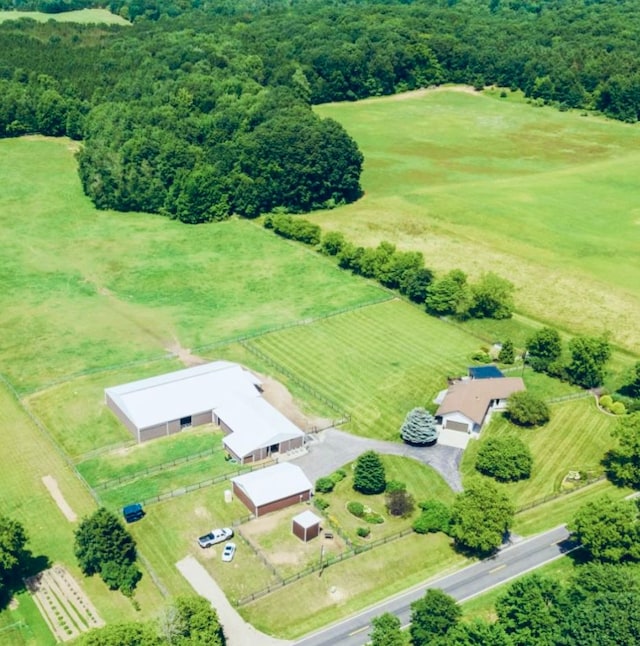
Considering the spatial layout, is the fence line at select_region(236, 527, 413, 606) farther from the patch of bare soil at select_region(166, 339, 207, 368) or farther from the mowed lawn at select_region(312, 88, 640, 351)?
the mowed lawn at select_region(312, 88, 640, 351)

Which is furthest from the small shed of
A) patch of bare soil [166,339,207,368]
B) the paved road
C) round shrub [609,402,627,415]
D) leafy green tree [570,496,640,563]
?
round shrub [609,402,627,415]

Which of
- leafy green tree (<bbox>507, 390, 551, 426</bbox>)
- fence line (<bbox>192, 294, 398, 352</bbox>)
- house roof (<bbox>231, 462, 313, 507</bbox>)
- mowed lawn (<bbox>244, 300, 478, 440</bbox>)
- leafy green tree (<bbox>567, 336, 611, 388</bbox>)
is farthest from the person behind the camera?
fence line (<bbox>192, 294, 398, 352</bbox>)

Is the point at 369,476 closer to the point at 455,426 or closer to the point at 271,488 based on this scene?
the point at 271,488

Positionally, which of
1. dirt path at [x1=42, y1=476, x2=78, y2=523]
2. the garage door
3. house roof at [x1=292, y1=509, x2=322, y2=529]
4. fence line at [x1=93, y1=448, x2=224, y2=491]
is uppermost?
Answer: house roof at [x1=292, y1=509, x2=322, y2=529]

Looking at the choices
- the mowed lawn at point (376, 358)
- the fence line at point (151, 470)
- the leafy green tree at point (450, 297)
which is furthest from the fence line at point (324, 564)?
the leafy green tree at point (450, 297)

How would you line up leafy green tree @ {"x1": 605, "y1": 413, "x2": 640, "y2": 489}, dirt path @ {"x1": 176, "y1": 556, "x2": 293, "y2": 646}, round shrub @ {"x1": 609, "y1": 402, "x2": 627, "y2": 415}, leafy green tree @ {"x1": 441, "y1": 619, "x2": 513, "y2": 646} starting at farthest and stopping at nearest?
round shrub @ {"x1": 609, "y1": 402, "x2": 627, "y2": 415} < leafy green tree @ {"x1": 605, "y1": 413, "x2": 640, "y2": 489} < dirt path @ {"x1": 176, "y1": 556, "x2": 293, "y2": 646} < leafy green tree @ {"x1": 441, "y1": 619, "x2": 513, "y2": 646}

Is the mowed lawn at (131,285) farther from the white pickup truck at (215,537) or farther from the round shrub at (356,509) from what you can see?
the round shrub at (356,509)

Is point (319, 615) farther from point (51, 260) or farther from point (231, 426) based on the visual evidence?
point (51, 260)
